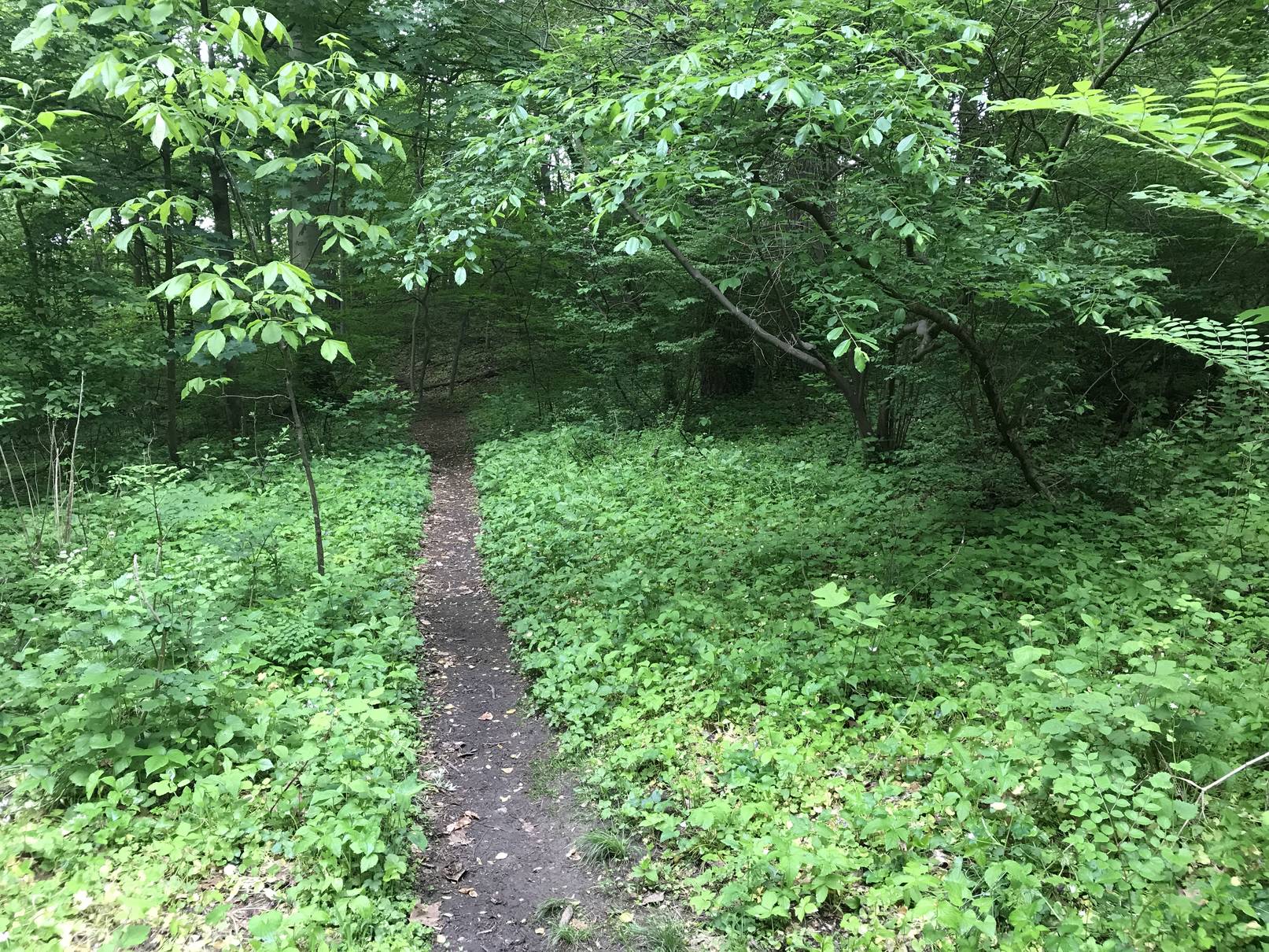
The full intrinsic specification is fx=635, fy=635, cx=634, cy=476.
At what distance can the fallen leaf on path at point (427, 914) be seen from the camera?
3270mm

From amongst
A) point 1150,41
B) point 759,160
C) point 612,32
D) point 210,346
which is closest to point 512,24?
point 612,32

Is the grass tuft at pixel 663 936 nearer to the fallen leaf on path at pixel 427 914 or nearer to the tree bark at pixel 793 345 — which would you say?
the fallen leaf on path at pixel 427 914

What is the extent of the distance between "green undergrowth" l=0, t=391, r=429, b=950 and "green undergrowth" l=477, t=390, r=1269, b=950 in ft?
4.60

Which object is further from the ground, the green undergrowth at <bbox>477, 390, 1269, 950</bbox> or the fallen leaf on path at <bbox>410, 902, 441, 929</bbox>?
the green undergrowth at <bbox>477, 390, 1269, 950</bbox>

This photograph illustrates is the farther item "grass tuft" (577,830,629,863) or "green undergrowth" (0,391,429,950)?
"grass tuft" (577,830,629,863)

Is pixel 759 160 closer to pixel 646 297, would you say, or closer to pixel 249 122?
pixel 249 122

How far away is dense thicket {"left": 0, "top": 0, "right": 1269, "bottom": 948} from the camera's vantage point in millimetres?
3051

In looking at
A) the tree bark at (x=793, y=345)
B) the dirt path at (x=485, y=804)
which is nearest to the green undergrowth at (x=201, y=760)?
the dirt path at (x=485, y=804)

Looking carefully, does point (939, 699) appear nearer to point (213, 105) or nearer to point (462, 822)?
point (462, 822)

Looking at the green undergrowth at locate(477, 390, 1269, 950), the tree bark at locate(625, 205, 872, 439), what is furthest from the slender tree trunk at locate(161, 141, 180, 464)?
the tree bark at locate(625, 205, 872, 439)

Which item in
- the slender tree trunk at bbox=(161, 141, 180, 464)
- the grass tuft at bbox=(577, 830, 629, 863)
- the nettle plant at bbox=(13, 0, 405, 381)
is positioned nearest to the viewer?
the nettle plant at bbox=(13, 0, 405, 381)

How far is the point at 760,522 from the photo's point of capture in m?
7.77

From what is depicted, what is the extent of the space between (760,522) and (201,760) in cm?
584

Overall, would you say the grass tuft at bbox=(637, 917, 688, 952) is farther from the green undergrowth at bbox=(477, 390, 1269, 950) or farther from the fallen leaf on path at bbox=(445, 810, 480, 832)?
the fallen leaf on path at bbox=(445, 810, 480, 832)
